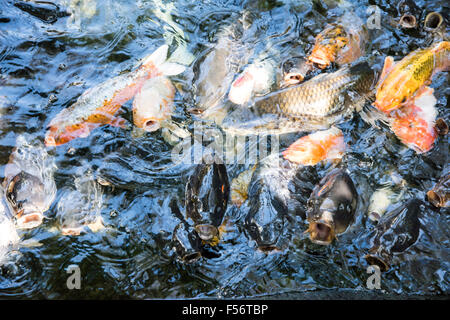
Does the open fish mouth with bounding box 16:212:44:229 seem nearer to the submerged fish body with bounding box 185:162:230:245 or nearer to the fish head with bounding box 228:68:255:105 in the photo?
the submerged fish body with bounding box 185:162:230:245

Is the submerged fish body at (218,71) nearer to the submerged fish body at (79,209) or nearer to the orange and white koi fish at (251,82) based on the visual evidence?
the orange and white koi fish at (251,82)

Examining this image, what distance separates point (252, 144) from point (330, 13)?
1591mm

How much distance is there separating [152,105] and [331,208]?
1.59 meters

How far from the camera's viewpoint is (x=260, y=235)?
9.25 ft

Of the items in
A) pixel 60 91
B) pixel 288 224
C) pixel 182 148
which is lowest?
pixel 288 224

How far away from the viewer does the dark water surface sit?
9.48 feet

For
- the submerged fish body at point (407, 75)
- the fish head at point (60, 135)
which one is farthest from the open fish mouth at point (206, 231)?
the submerged fish body at point (407, 75)

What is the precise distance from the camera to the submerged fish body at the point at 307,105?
3.29m

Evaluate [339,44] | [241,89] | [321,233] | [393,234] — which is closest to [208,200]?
[321,233]

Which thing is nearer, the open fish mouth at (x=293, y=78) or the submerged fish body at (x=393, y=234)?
the submerged fish body at (x=393, y=234)

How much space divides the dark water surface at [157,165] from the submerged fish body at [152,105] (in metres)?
0.10

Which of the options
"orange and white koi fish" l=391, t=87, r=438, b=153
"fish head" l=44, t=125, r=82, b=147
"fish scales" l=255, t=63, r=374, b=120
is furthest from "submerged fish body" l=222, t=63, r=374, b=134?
"fish head" l=44, t=125, r=82, b=147

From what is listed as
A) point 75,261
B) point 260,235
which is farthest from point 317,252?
point 75,261
